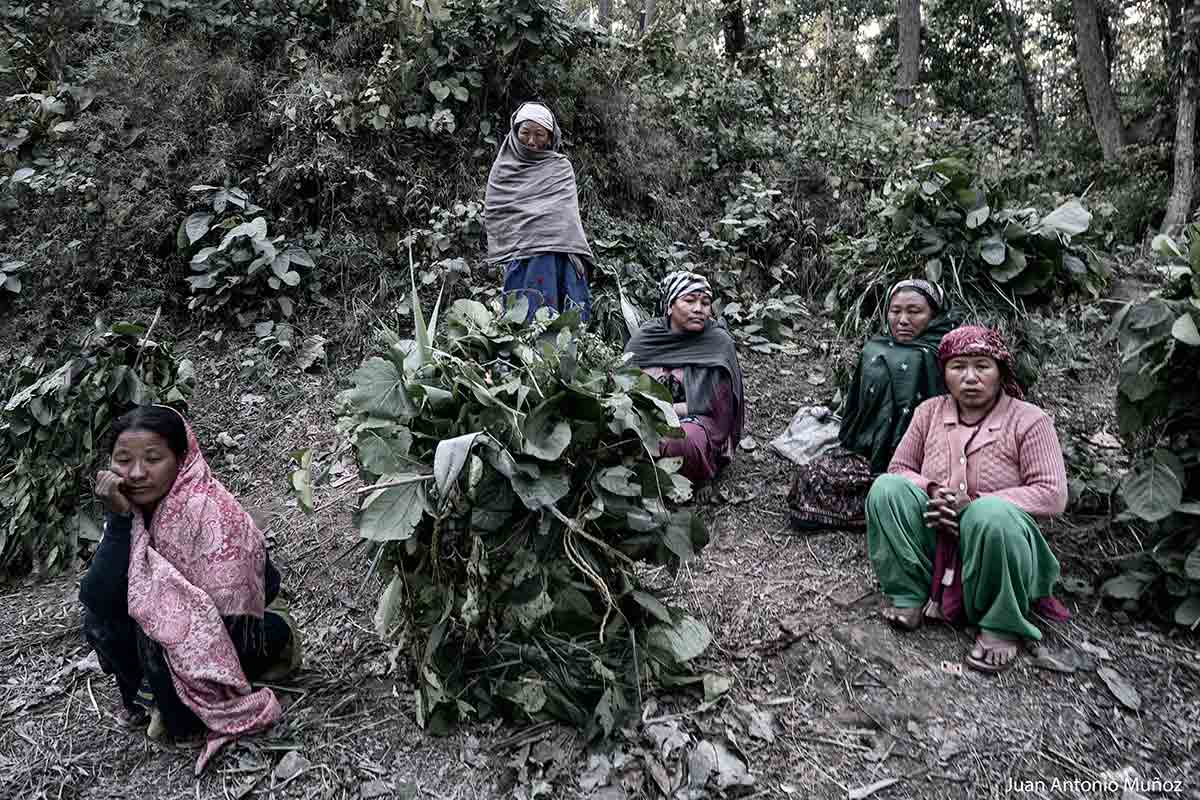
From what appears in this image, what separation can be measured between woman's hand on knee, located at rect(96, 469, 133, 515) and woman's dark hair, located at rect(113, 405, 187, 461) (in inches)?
5.4

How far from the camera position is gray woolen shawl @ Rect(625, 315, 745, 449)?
3.83 meters

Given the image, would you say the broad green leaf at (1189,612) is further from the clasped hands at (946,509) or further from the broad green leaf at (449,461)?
the broad green leaf at (449,461)

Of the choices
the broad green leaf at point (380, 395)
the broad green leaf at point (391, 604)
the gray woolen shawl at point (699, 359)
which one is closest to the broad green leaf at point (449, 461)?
the broad green leaf at point (380, 395)

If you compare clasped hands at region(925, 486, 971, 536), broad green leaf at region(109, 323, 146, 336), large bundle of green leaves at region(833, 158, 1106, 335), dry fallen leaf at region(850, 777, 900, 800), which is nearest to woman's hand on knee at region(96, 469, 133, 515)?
broad green leaf at region(109, 323, 146, 336)

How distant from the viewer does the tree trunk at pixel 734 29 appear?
26.2ft

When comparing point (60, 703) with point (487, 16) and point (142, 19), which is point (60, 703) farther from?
point (142, 19)

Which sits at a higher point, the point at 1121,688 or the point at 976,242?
the point at 976,242

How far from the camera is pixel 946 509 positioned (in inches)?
104

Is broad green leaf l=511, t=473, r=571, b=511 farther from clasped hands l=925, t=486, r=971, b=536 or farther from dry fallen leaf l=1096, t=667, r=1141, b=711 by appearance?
dry fallen leaf l=1096, t=667, r=1141, b=711

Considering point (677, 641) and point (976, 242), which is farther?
point (976, 242)

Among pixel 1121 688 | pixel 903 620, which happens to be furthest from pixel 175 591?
pixel 1121 688

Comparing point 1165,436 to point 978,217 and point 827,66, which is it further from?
point 827,66

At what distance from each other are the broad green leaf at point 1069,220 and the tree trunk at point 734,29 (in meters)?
5.29

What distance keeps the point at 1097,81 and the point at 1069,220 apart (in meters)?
8.28
